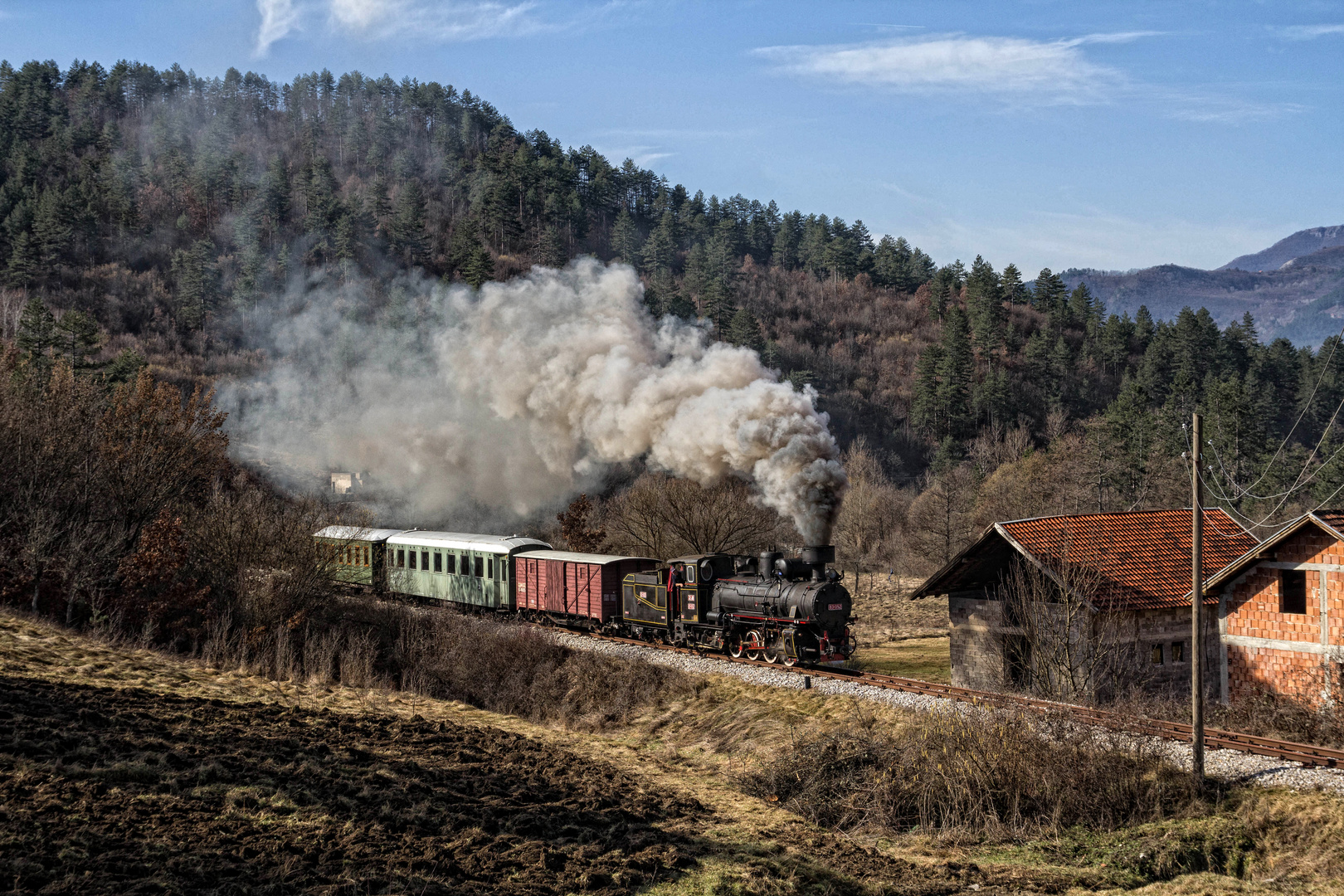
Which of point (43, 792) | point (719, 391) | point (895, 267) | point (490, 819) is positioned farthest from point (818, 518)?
point (895, 267)

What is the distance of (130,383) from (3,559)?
31460mm

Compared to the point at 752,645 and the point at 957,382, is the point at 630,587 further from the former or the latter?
the point at 957,382

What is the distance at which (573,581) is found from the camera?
108 ft

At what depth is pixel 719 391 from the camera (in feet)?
101

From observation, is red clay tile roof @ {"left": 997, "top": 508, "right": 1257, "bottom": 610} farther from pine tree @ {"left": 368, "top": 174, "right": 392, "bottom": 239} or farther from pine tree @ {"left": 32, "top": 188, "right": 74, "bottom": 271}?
pine tree @ {"left": 32, "top": 188, "right": 74, "bottom": 271}

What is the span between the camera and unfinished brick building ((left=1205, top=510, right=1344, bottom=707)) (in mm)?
22344

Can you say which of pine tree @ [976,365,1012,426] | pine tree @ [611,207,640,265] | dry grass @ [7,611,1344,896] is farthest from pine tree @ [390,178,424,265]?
dry grass @ [7,611,1344,896]

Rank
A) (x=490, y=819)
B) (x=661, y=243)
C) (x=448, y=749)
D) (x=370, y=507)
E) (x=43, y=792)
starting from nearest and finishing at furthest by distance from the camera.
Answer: (x=43, y=792) → (x=490, y=819) → (x=448, y=749) → (x=370, y=507) → (x=661, y=243)

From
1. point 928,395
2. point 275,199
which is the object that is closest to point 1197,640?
point 928,395

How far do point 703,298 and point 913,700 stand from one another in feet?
295

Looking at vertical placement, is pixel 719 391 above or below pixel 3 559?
above

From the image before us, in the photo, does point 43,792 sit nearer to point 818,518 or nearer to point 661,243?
point 818,518

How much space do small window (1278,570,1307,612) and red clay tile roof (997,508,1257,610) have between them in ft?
6.07

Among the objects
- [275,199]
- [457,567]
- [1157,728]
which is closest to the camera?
[1157,728]
